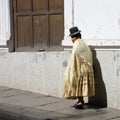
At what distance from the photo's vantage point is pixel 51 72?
9203mm

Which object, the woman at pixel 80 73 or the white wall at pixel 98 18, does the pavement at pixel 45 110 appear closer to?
the woman at pixel 80 73

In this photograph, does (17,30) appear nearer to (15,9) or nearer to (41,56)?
(15,9)

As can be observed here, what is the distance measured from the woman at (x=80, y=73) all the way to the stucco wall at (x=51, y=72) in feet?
0.75

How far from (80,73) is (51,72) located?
1380mm

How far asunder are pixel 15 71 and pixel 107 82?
2898 millimetres

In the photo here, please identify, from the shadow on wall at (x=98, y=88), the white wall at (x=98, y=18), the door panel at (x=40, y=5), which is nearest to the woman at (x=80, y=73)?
the shadow on wall at (x=98, y=88)

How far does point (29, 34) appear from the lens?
9992 mm

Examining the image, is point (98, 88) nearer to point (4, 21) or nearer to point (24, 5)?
point (24, 5)

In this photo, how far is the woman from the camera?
25.9 feet

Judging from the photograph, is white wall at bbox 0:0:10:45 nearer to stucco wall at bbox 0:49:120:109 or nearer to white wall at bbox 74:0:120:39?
stucco wall at bbox 0:49:120:109

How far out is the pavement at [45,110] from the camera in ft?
24.2

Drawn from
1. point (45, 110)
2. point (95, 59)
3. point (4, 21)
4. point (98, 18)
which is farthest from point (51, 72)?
point (4, 21)

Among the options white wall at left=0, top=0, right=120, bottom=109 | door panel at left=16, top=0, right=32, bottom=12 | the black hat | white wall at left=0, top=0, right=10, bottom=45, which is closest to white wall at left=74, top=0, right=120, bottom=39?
white wall at left=0, top=0, right=120, bottom=109

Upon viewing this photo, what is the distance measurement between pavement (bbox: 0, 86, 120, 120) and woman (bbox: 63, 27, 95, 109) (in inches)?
11.5
